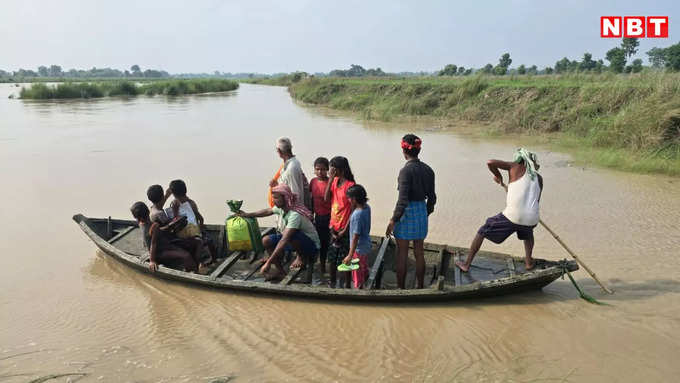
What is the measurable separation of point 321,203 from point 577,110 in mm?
12821

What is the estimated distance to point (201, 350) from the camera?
4070 mm

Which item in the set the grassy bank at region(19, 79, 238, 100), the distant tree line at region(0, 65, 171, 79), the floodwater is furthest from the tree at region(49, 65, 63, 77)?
the floodwater

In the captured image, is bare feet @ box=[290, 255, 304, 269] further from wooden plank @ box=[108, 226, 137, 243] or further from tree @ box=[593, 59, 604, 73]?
tree @ box=[593, 59, 604, 73]

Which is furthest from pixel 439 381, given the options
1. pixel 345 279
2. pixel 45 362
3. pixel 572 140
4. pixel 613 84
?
pixel 613 84

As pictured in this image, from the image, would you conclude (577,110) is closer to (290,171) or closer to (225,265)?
(290,171)

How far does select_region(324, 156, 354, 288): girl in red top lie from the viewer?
4.42m

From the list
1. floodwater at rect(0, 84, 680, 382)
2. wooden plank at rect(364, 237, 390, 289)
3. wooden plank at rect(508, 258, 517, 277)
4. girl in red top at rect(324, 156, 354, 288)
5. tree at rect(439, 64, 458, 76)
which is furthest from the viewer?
tree at rect(439, 64, 458, 76)

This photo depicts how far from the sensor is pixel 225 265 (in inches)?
196

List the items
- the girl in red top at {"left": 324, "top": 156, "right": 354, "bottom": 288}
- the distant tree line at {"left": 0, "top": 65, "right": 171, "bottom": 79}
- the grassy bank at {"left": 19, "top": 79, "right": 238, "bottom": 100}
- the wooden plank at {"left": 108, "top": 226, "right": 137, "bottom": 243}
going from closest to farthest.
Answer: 1. the girl in red top at {"left": 324, "top": 156, "right": 354, "bottom": 288}
2. the wooden plank at {"left": 108, "top": 226, "right": 137, "bottom": 243}
3. the grassy bank at {"left": 19, "top": 79, "right": 238, "bottom": 100}
4. the distant tree line at {"left": 0, "top": 65, "right": 171, "bottom": 79}

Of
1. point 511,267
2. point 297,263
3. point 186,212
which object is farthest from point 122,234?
point 511,267

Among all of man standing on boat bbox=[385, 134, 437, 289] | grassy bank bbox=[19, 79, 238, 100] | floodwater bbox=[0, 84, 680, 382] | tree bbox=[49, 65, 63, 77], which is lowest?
floodwater bbox=[0, 84, 680, 382]

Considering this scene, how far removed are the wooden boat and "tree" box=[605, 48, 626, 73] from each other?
96.4ft

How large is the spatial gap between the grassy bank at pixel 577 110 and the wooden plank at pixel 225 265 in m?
8.48

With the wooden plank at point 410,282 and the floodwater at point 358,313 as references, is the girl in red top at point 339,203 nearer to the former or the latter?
the floodwater at point 358,313
